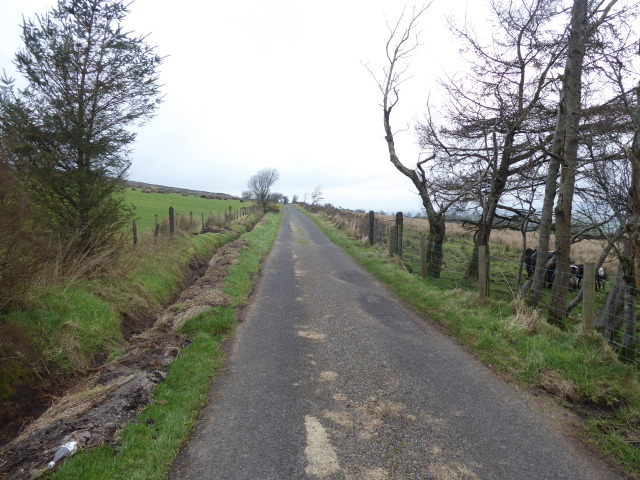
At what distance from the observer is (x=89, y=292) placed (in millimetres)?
6777

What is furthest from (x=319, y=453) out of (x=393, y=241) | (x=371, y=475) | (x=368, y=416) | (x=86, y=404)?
(x=393, y=241)

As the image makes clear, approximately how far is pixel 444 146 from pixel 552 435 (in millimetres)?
9830

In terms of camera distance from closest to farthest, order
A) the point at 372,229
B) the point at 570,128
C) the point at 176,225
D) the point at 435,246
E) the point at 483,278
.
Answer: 1. the point at 570,128
2. the point at 483,278
3. the point at 435,246
4. the point at 176,225
5. the point at 372,229

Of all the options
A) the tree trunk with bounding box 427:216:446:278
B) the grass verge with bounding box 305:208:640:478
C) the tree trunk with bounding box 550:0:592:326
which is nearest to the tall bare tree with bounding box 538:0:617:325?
the tree trunk with bounding box 550:0:592:326

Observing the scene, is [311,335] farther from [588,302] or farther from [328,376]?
[588,302]

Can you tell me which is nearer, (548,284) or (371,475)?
(371,475)

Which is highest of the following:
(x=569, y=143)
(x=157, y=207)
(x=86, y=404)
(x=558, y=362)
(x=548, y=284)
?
(x=569, y=143)

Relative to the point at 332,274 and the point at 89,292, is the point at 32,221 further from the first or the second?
the point at 332,274

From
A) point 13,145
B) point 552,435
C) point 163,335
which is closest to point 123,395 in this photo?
point 163,335

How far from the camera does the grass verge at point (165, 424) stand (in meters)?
3.03

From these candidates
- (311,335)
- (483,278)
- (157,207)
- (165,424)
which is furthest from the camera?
(157,207)

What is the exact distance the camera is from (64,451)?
3.18 meters

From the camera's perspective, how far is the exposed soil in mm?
3176

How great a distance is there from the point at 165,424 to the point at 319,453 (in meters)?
1.64
